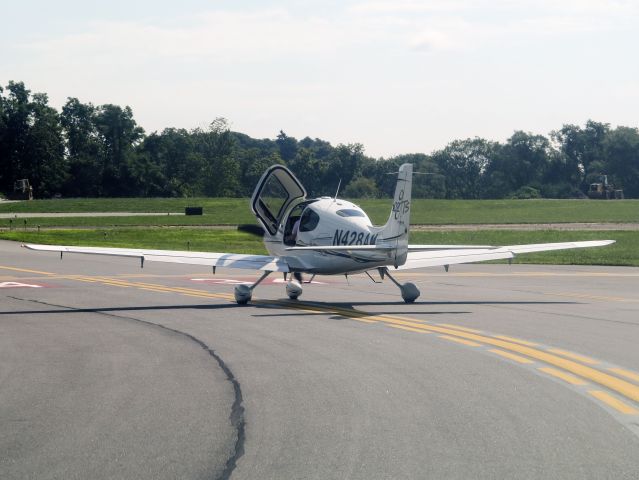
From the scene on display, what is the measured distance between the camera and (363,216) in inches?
882

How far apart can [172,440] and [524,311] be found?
1323 cm

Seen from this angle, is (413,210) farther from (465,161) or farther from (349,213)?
(465,161)

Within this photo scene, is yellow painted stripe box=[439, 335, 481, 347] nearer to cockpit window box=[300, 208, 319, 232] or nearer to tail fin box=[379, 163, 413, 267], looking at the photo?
tail fin box=[379, 163, 413, 267]

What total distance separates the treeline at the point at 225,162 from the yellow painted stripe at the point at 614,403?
124909 mm

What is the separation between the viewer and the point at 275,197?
25.2 m

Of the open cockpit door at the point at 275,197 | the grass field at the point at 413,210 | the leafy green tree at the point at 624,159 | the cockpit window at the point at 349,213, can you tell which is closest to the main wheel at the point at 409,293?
the cockpit window at the point at 349,213

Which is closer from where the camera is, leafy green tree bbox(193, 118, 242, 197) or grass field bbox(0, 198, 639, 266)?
grass field bbox(0, 198, 639, 266)

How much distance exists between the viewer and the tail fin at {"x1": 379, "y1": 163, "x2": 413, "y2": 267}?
2058cm

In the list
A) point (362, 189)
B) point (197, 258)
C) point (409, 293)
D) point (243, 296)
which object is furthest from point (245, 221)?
point (362, 189)

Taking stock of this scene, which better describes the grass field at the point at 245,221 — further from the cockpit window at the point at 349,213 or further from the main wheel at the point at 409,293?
the cockpit window at the point at 349,213

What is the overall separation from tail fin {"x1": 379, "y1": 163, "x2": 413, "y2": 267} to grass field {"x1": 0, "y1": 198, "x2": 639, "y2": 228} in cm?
5819

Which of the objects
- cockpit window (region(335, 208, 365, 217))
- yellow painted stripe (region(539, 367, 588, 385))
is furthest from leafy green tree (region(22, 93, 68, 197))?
yellow painted stripe (region(539, 367, 588, 385))

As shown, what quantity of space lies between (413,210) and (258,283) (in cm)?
7209

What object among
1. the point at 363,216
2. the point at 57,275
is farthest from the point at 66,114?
the point at 363,216
